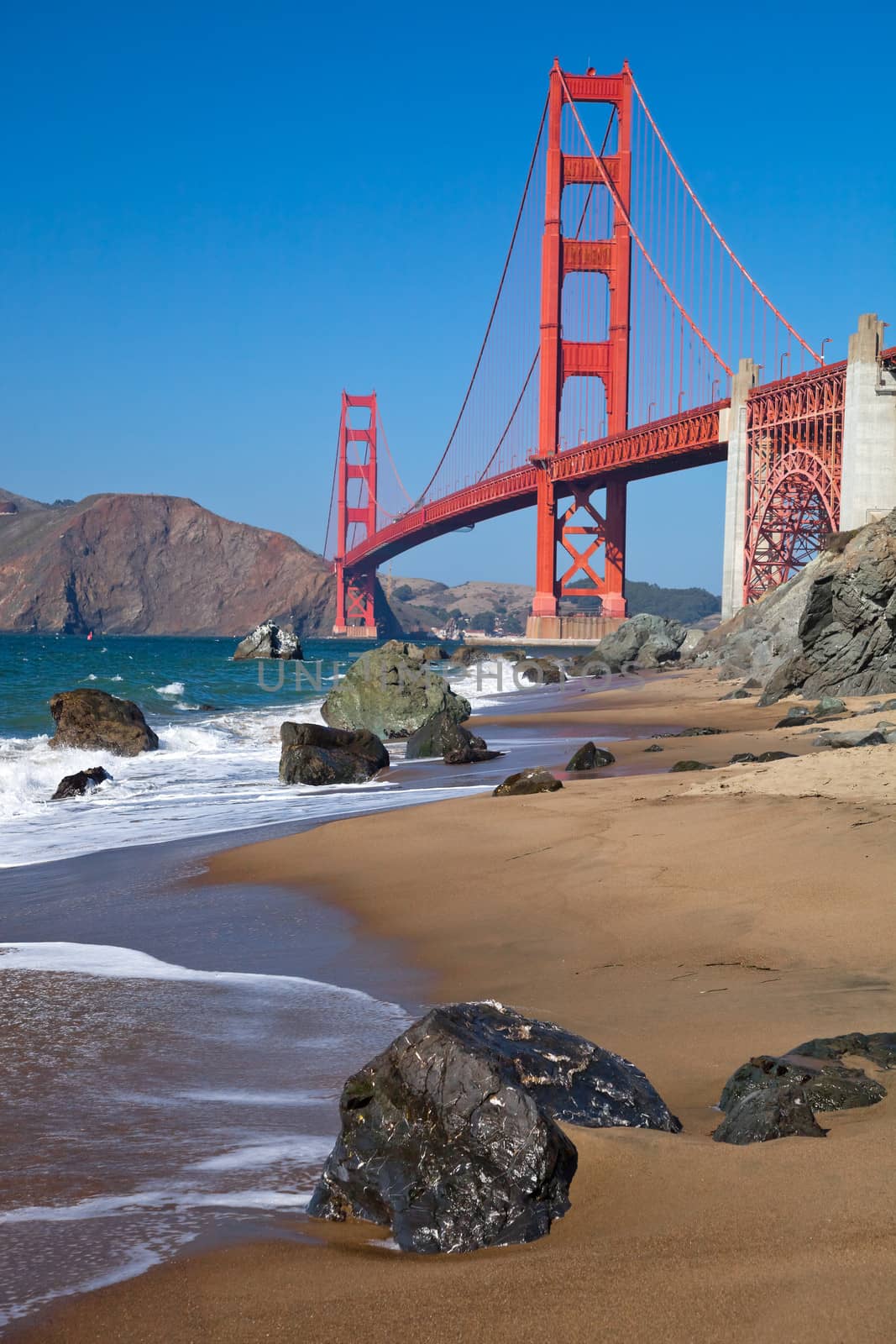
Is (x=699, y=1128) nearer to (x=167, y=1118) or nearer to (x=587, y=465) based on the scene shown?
(x=167, y=1118)

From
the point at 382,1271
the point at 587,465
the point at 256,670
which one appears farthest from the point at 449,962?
the point at 587,465

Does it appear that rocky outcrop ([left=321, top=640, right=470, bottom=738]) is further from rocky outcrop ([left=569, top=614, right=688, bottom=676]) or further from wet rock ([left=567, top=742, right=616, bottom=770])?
rocky outcrop ([left=569, top=614, right=688, bottom=676])

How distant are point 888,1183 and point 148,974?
9.93 ft

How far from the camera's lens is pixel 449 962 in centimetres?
463

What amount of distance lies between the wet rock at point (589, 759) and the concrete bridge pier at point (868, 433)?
2131cm

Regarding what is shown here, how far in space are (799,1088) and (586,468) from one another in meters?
51.3

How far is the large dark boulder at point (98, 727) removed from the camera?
1505 cm

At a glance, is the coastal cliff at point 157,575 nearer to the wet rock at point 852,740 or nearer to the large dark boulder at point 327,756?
the large dark boulder at point 327,756

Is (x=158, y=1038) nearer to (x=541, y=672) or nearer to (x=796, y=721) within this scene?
(x=796, y=721)

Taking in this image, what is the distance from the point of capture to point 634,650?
36.7 meters

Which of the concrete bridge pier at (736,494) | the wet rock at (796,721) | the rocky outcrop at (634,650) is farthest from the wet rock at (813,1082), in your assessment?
the concrete bridge pier at (736,494)

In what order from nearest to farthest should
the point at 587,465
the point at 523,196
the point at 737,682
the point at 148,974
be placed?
the point at 148,974, the point at 737,682, the point at 587,465, the point at 523,196

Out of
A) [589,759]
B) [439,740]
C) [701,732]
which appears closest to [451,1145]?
[589,759]

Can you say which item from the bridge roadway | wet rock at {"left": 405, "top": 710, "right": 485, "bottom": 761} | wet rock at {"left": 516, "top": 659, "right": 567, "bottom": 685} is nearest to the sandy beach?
wet rock at {"left": 405, "top": 710, "right": 485, "bottom": 761}
